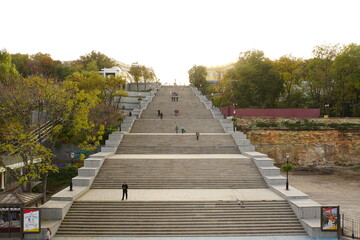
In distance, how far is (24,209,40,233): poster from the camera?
15016 millimetres

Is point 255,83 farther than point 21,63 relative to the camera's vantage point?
No

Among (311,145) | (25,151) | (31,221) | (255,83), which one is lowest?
(31,221)

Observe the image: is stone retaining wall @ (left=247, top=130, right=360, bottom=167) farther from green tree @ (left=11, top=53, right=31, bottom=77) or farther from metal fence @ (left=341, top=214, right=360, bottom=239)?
green tree @ (left=11, top=53, right=31, bottom=77)

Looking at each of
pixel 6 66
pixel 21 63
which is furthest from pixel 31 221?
pixel 21 63

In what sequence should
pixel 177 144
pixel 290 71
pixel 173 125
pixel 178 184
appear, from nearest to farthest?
pixel 178 184
pixel 177 144
pixel 173 125
pixel 290 71

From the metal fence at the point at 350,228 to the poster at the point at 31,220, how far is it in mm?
15304

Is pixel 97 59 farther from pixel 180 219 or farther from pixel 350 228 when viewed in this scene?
pixel 350 228

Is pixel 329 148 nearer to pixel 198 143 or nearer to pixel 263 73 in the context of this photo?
pixel 263 73

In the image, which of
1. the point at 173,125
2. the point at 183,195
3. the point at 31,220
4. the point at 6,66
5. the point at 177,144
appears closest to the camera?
the point at 31,220

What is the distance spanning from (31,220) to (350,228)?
53.5 ft

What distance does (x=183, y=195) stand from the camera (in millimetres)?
19469

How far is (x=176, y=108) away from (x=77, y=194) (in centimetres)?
3106

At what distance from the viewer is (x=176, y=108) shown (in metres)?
48.8

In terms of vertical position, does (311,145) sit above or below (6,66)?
below
